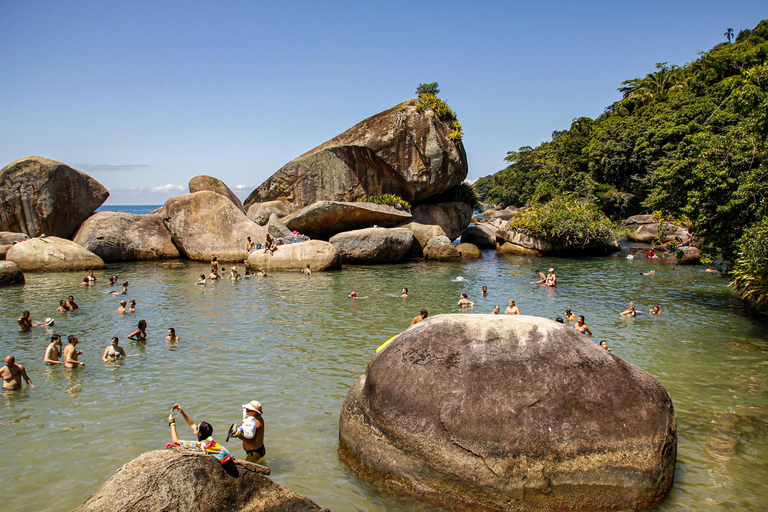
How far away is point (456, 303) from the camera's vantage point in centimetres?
2209

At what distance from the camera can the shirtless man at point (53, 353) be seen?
45.3 feet

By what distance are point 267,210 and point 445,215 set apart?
14734 mm

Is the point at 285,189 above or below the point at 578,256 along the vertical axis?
above

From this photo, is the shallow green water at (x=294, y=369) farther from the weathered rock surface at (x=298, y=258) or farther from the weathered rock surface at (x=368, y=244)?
the weathered rock surface at (x=368, y=244)

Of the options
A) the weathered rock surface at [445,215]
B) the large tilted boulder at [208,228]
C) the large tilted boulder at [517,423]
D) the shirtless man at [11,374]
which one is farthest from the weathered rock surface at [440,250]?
the large tilted boulder at [517,423]

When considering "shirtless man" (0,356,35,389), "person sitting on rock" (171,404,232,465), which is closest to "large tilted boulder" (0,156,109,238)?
"shirtless man" (0,356,35,389)

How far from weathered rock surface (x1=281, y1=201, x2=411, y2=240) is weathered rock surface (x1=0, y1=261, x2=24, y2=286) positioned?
15.7m

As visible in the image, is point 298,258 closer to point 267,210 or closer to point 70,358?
point 267,210

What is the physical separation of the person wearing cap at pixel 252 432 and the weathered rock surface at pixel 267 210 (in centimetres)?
3160

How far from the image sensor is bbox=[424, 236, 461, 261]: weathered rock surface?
3650 centimetres

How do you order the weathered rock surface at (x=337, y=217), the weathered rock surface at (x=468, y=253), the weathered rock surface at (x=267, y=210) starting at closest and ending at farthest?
the weathered rock surface at (x=337, y=217)
the weathered rock surface at (x=468, y=253)
the weathered rock surface at (x=267, y=210)

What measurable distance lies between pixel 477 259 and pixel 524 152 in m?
75.6

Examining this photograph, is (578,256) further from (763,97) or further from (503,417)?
(503,417)

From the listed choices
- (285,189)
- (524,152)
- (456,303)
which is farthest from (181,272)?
(524,152)
